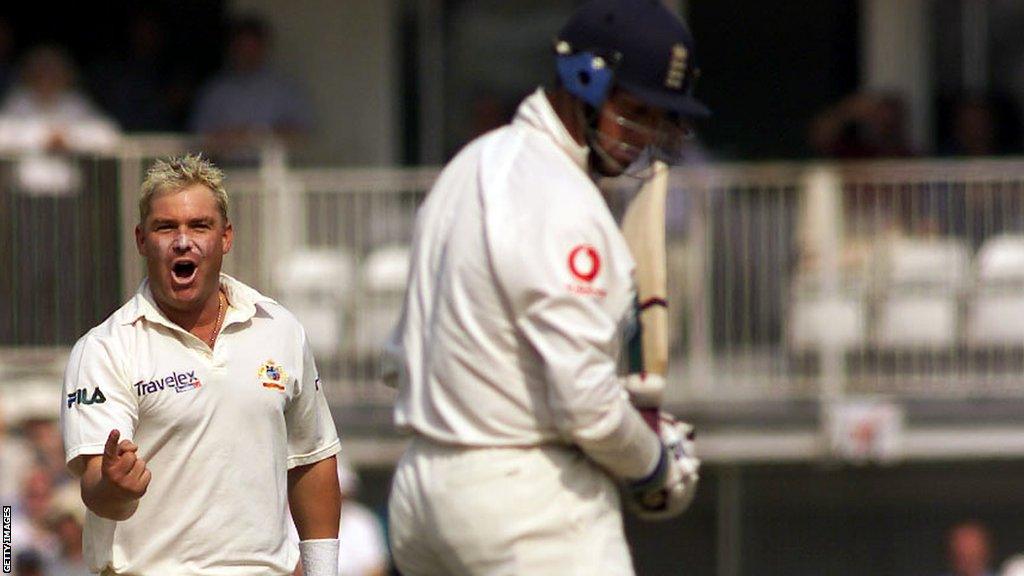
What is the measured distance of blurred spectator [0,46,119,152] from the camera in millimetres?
12117

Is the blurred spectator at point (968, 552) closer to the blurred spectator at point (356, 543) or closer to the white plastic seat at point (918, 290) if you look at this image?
the white plastic seat at point (918, 290)

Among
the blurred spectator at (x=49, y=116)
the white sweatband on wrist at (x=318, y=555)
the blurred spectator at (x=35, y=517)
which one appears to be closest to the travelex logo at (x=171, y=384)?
the white sweatband on wrist at (x=318, y=555)

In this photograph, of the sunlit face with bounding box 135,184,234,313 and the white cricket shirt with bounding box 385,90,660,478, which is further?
the white cricket shirt with bounding box 385,90,660,478

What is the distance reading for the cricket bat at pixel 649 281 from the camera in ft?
16.8

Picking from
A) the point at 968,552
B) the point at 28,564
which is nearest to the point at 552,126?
the point at 28,564

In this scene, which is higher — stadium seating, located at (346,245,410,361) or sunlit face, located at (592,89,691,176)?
sunlit face, located at (592,89,691,176)

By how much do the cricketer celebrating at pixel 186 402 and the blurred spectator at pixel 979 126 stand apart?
30.6 feet

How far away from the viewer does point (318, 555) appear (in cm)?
464

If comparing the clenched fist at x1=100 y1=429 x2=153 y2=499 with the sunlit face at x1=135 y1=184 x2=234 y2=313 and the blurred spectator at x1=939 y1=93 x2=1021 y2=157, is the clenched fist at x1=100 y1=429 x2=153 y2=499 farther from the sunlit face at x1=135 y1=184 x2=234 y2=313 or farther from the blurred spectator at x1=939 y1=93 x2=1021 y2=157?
the blurred spectator at x1=939 y1=93 x2=1021 y2=157

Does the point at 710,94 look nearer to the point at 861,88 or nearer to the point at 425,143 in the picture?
the point at 861,88

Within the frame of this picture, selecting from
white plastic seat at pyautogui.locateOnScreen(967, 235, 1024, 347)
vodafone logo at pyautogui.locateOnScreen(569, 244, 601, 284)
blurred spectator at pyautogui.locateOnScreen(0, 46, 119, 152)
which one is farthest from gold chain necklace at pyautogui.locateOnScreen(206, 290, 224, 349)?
white plastic seat at pyautogui.locateOnScreen(967, 235, 1024, 347)

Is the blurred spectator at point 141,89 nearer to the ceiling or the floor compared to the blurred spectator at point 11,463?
nearer to the ceiling

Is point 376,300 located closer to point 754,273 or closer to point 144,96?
point 754,273

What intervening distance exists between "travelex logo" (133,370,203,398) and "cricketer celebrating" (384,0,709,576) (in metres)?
0.56
